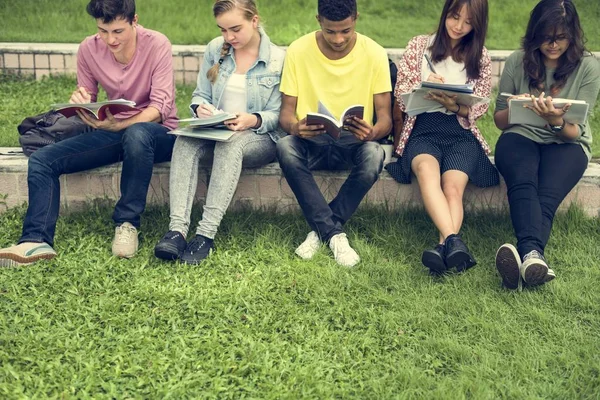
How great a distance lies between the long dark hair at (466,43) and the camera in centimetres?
439

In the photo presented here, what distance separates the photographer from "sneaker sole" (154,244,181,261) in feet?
13.9

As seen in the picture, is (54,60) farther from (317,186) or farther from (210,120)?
(317,186)

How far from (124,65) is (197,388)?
7.00ft

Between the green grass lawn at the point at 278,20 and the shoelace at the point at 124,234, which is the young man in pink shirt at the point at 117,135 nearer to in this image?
the shoelace at the point at 124,234

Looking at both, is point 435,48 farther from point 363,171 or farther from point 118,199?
point 118,199

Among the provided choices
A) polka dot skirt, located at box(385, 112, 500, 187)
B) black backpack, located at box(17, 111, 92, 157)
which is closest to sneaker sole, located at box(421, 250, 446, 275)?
polka dot skirt, located at box(385, 112, 500, 187)

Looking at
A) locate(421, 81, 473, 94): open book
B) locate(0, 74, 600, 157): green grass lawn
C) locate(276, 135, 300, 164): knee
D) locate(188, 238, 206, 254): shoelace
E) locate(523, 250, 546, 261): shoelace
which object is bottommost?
locate(0, 74, 600, 157): green grass lawn

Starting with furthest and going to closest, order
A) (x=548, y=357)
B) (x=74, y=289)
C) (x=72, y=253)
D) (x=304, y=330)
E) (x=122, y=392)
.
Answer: (x=72, y=253) < (x=74, y=289) < (x=304, y=330) < (x=548, y=357) < (x=122, y=392)

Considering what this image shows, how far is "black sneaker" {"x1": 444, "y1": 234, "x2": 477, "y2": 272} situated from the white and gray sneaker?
0.79ft

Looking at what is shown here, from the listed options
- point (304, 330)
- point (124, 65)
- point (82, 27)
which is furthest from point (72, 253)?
point (82, 27)

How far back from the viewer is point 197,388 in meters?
3.26

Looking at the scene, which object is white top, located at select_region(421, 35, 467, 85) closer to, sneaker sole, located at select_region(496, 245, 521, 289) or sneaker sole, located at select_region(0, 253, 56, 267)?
sneaker sole, located at select_region(496, 245, 521, 289)

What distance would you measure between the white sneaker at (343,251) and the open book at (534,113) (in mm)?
1049

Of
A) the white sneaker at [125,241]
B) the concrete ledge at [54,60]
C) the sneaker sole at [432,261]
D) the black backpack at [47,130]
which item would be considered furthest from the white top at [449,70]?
the concrete ledge at [54,60]
